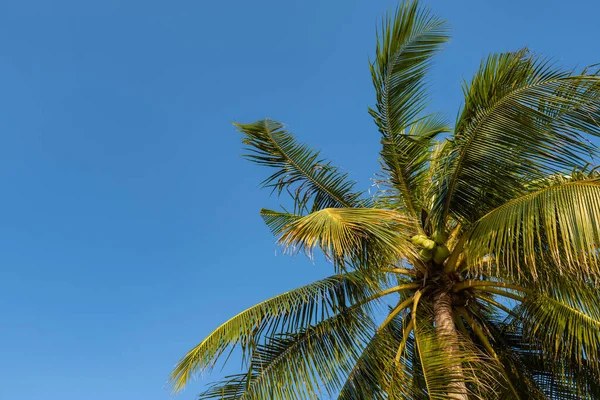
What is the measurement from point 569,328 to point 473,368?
1.23 metres

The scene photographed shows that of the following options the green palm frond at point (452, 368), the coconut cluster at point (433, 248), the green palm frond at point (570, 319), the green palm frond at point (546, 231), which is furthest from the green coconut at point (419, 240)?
the green palm frond at point (570, 319)

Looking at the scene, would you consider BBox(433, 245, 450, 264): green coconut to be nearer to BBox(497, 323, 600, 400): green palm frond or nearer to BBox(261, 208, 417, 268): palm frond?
BBox(261, 208, 417, 268): palm frond

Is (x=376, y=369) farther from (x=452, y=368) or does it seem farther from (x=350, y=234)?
(x=350, y=234)

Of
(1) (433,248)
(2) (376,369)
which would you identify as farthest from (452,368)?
(1) (433,248)

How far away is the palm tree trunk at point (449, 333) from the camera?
6.62 m

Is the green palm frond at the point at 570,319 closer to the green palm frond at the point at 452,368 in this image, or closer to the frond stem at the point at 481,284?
the frond stem at the point at 481,284

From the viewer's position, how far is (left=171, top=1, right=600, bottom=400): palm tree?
21.8ft

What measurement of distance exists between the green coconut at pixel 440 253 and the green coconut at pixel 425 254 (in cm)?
5

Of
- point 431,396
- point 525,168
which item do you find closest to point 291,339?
point 431,396

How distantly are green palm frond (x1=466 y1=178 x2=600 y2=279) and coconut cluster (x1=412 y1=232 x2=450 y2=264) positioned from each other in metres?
0.54

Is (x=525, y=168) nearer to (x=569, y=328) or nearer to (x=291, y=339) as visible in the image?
(x=569, y=328)

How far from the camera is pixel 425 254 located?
7535 mm

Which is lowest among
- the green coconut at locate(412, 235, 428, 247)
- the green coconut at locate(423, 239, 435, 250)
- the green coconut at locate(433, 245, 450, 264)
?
the green coconut at locate(433, 245, 450, 264)

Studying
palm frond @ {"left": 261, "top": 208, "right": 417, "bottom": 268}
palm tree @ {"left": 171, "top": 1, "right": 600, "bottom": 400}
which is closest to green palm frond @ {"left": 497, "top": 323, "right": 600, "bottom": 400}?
palm tree @ {"left": 171, "top": 1, "right": 600, "bottom": 400}
